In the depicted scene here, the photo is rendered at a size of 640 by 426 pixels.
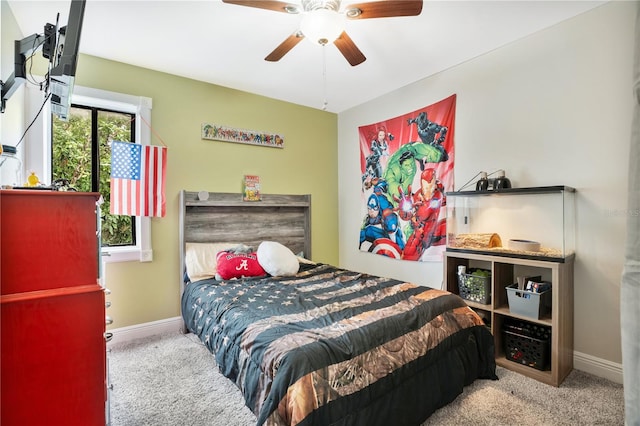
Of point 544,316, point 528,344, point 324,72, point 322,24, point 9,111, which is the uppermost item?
point 324,72

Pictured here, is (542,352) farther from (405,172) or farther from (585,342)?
(405,172)

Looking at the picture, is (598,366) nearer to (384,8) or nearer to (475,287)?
(475,287)

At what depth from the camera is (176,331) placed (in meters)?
3.08

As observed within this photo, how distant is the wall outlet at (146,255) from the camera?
9.62ft

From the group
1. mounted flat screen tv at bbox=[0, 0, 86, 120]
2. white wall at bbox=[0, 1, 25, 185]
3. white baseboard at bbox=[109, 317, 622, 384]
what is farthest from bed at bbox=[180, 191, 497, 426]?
mounted flat screen tv at bbox=[0, 0, 86, 120]

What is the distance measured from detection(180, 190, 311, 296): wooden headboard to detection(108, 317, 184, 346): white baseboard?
0.35 m

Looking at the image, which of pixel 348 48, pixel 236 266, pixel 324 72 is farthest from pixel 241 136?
pixel 348 48

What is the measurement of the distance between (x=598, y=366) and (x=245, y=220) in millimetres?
3325

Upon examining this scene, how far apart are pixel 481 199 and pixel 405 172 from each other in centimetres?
90

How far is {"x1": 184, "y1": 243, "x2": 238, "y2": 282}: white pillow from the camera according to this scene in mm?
2932

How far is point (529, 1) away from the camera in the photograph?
2.13 m

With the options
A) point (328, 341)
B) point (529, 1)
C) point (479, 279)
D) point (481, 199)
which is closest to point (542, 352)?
point (479, 279)

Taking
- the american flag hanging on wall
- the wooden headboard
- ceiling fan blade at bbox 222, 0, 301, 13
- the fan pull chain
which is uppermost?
the fan pull chain

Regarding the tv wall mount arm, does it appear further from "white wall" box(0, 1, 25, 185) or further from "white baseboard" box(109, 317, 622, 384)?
"white baseboard" box(109, 317, 622, 384)
